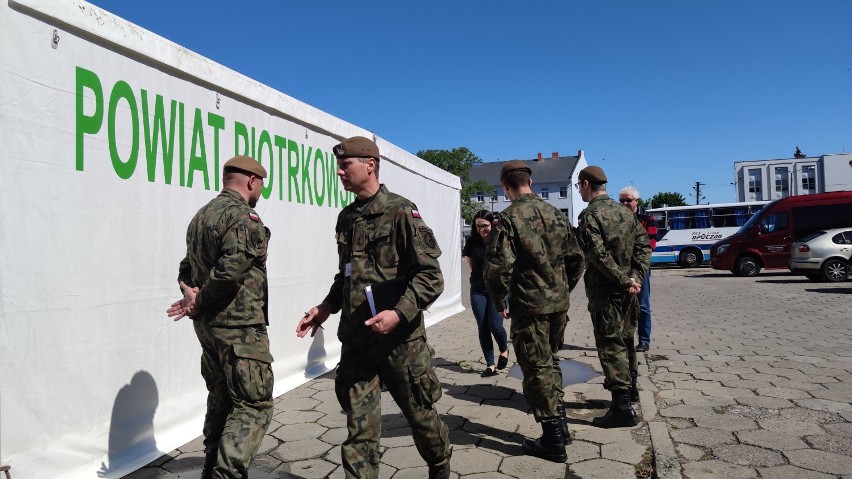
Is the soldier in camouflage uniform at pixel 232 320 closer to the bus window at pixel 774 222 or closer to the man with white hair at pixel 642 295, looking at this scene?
the man with white hair at pixel 642 295

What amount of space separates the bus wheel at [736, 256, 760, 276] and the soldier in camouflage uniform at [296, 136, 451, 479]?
19220 millimetres

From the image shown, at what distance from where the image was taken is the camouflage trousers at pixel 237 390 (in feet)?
8.83

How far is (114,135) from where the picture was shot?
11.8 ft

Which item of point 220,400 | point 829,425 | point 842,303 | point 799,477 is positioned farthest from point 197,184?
point 842,303

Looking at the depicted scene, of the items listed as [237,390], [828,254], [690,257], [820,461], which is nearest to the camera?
[237,390]

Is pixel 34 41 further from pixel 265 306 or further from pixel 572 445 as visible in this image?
pixel 572 445

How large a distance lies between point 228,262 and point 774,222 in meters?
19.8

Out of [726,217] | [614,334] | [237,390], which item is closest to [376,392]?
[237,390]

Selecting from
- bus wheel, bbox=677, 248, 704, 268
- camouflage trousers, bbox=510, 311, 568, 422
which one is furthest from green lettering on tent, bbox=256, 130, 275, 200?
bus wheel, bbox=677, 248, 704, 268

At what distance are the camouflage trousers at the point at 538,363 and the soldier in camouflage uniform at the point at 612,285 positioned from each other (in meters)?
0.64

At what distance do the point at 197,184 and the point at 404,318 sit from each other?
8.56ft

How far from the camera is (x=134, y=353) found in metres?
3.74

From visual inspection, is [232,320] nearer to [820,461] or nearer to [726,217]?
[820,461]

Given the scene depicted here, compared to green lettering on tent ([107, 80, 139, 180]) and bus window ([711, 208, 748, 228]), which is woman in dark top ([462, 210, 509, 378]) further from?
bus window ([711, 208, 748, 228])
